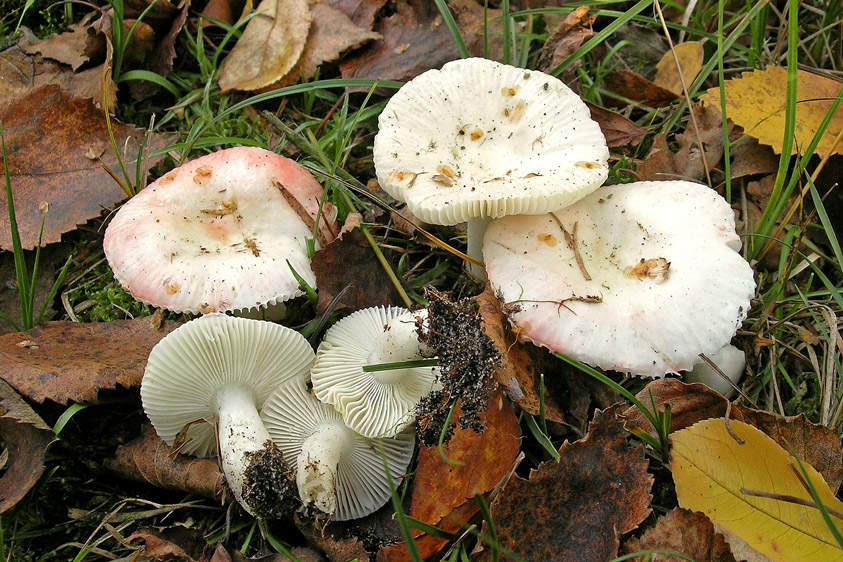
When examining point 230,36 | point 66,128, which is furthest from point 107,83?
point 230,36

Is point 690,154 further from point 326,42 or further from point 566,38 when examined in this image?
point 326,42

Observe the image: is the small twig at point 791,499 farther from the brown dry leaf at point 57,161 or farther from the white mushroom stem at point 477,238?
the brown dry leaf at point 57,161

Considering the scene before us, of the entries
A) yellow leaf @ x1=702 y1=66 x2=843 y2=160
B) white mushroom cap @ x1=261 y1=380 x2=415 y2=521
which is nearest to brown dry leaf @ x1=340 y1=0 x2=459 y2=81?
yellow leaf @ x1=702 y1=66 x2=843 y2=160

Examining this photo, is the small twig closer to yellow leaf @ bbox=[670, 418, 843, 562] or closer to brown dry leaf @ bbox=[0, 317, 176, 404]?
yellow leaf @ bbox=[670, 418, 843, 562]

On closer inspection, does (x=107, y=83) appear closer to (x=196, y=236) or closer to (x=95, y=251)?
(x=95, y=251)

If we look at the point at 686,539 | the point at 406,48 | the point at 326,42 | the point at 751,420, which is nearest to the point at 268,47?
the point at 326,42

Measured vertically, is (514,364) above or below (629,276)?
below
